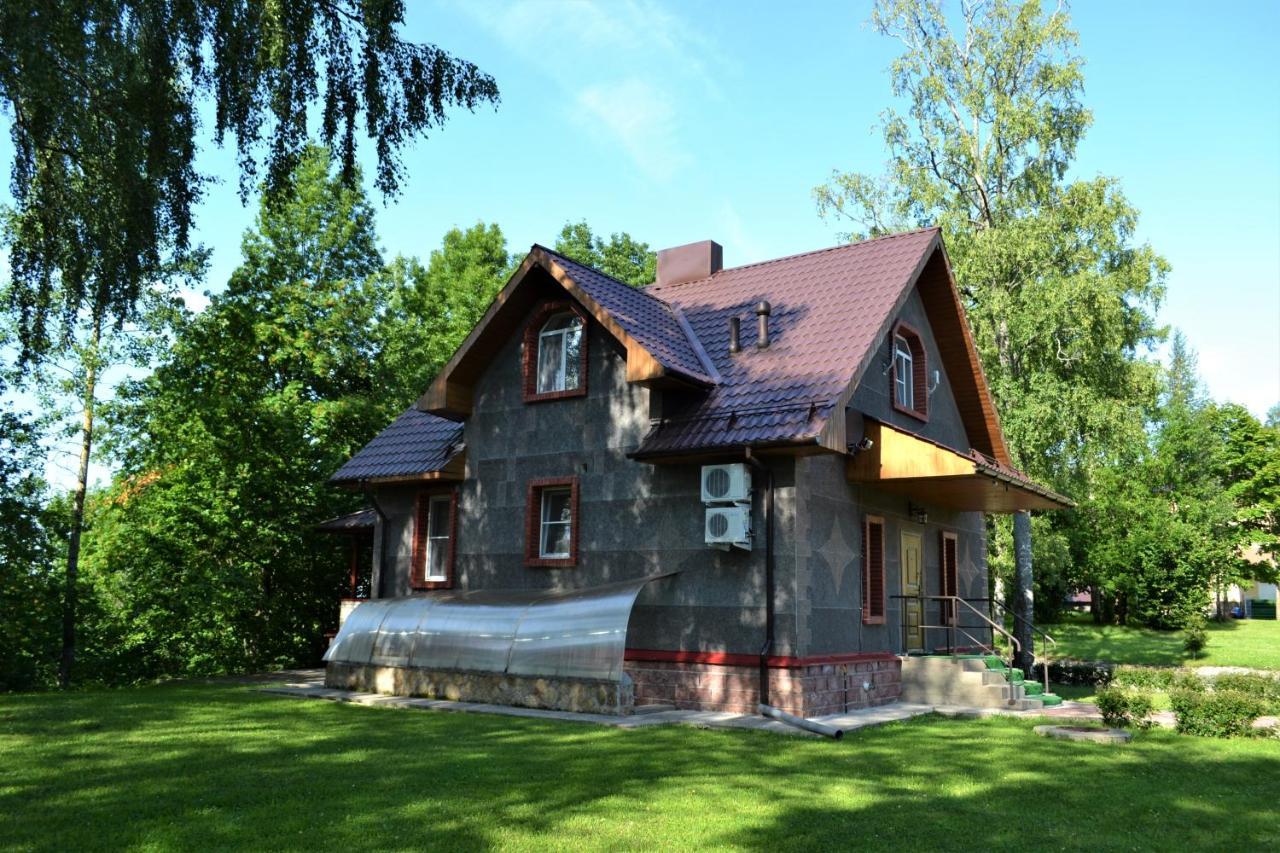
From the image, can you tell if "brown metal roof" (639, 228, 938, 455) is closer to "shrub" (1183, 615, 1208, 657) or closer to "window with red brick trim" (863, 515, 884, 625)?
"window with red brick trim" (863, 515, 884, 625)

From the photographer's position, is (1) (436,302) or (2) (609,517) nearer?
(2) (609,517)

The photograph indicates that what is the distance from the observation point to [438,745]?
10.4 m

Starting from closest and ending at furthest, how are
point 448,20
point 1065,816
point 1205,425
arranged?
point 1065,816
point 448,20
point 1205,425

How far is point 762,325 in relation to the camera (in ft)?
51.5

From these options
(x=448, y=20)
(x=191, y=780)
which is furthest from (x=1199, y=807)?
(x=448, y=20)

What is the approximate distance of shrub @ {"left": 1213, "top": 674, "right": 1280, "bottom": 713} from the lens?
43.5 feet

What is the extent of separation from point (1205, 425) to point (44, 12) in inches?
1902

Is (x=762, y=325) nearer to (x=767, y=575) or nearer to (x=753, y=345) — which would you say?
(x=753, y=345)

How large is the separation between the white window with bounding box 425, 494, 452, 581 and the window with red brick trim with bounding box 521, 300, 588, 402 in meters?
3.09

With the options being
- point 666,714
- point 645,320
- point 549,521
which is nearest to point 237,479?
point 549,521

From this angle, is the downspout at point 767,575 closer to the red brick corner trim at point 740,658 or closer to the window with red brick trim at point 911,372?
the red brick corner trim at point 740,658

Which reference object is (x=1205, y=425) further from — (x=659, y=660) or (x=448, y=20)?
(x=448, y=20)

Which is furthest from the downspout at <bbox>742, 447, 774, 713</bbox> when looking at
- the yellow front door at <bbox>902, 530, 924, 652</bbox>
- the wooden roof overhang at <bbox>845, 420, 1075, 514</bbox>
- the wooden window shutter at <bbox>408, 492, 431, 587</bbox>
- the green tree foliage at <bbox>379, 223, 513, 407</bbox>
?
the green tree foliage at <bbox>379, 223, 513, 407</bbox>

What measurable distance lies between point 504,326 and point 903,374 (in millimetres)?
7319
